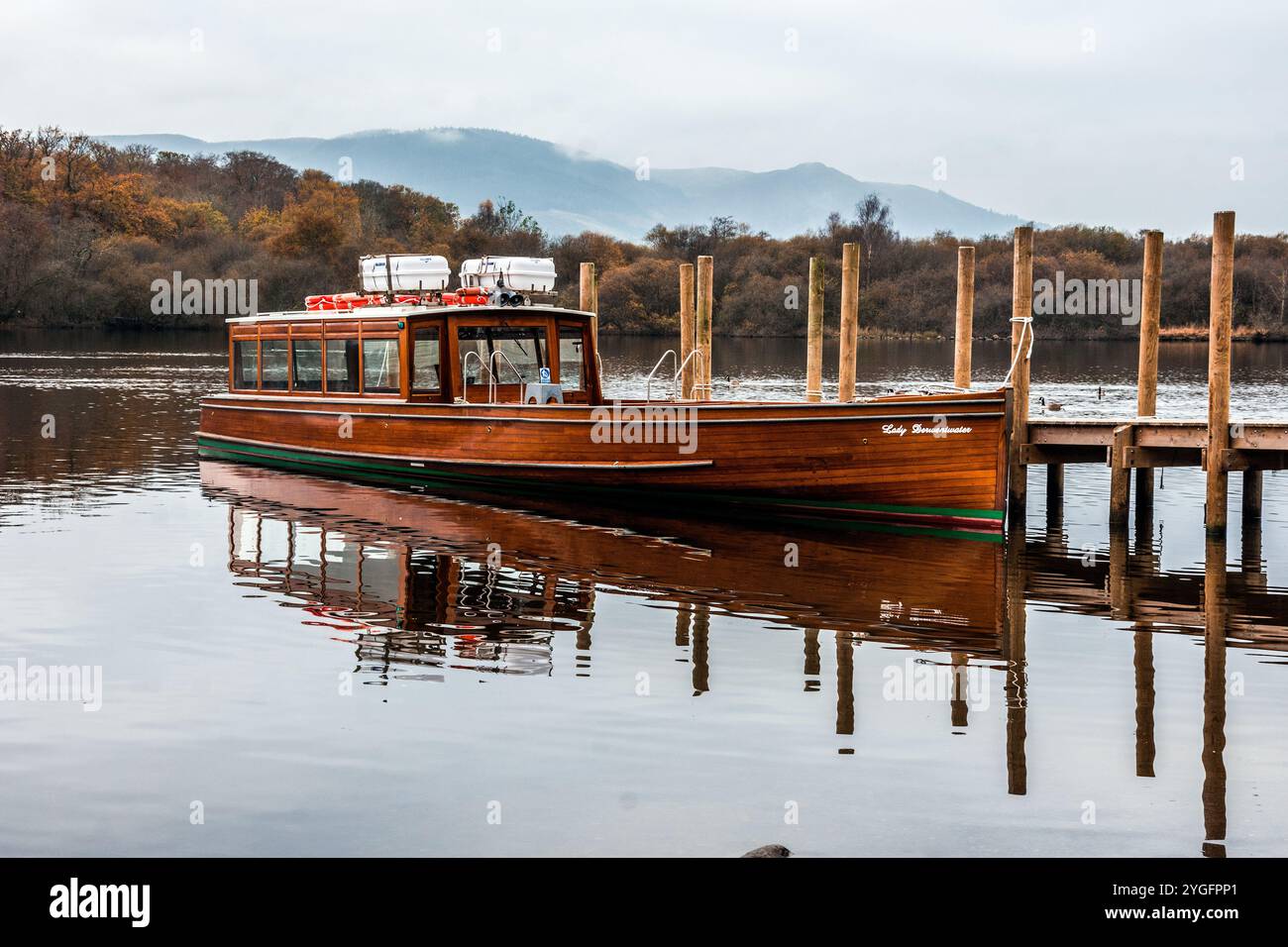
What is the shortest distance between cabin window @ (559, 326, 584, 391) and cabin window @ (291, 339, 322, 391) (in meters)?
4.50

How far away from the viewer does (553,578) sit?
57.3 feet

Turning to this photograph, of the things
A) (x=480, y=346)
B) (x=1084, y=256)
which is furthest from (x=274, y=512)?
(x=1084, y=256)

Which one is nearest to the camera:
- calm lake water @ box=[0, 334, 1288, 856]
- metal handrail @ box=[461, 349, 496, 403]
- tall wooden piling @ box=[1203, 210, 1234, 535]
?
calm lake water @ box=[0, 334, 1288, 856]

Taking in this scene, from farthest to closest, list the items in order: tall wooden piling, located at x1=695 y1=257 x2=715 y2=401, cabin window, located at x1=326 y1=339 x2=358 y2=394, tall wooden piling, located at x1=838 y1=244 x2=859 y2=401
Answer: tall wooden piling, located at x1=695 y1=257 x2=715 y2=401, cabin window, located at x1=326 y1=339 x2=358 y2=394, tall wooden piling, located at x1=838 y1=244 x2=859 y2=401

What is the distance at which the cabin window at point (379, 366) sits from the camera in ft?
81.3
